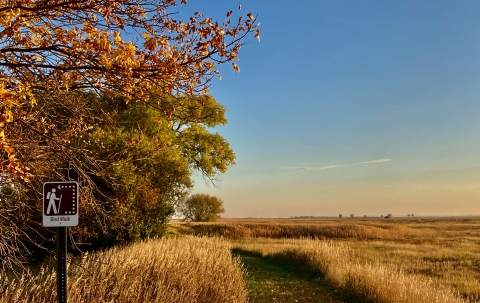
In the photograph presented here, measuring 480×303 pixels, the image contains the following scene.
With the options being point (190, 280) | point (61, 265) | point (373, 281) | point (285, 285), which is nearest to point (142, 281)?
point (190, 280)

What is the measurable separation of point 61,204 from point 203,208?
58.1 metres

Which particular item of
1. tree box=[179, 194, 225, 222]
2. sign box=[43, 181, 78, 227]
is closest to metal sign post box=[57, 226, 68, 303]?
sign box=[43, 181, 78, 227]

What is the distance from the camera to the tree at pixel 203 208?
60.8 m

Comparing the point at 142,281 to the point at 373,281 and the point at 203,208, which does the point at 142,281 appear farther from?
the point at 203,208

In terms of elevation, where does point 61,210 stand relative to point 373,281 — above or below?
above

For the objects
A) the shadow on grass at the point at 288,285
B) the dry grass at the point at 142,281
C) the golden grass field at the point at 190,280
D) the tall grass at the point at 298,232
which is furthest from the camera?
the tall grass at the point at 298,232

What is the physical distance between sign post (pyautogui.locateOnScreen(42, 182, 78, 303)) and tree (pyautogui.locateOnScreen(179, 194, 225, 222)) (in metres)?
57.0

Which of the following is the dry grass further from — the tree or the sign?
the tree

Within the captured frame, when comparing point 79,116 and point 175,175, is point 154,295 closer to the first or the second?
point 79,116

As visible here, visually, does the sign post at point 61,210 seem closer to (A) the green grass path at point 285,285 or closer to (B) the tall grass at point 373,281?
(A) the green grass path at point 285,285

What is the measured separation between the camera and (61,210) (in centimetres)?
394

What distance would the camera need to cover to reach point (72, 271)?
6.66m

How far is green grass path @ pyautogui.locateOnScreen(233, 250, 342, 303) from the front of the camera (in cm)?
1043

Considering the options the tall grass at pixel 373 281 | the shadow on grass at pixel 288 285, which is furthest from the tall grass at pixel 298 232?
the tall grass at pixel 373 281
